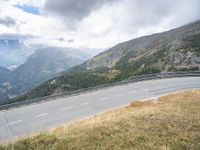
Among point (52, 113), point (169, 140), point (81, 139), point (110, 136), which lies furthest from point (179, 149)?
point (52, 113)

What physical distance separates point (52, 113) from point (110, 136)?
14198mm

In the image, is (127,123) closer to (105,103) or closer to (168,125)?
(168,125)

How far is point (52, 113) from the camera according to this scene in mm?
22312

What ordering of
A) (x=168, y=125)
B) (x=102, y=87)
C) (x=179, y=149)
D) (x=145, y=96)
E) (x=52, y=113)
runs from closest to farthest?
(x=179, y=149)
(x=168, y=125)
(x=52, y=113)
(x=145, y=96)
(x=102, y=87)

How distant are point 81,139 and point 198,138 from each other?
12.0 feet

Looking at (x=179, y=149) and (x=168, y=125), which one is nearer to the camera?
(x=179, y=149)

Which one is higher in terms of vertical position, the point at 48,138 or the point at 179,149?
the point at 48,138

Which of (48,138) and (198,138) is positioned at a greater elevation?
(48,138)

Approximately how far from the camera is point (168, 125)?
9922 mm

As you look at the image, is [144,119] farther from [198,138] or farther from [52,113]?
[52,113]

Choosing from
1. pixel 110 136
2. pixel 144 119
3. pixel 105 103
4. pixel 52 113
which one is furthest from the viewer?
pixel 105 103

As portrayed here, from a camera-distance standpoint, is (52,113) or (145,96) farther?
(145,96)

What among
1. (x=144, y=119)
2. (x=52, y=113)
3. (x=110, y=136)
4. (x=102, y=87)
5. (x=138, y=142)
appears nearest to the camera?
(x=138, y=142)

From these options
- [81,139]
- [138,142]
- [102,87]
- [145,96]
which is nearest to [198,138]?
[138,142]
